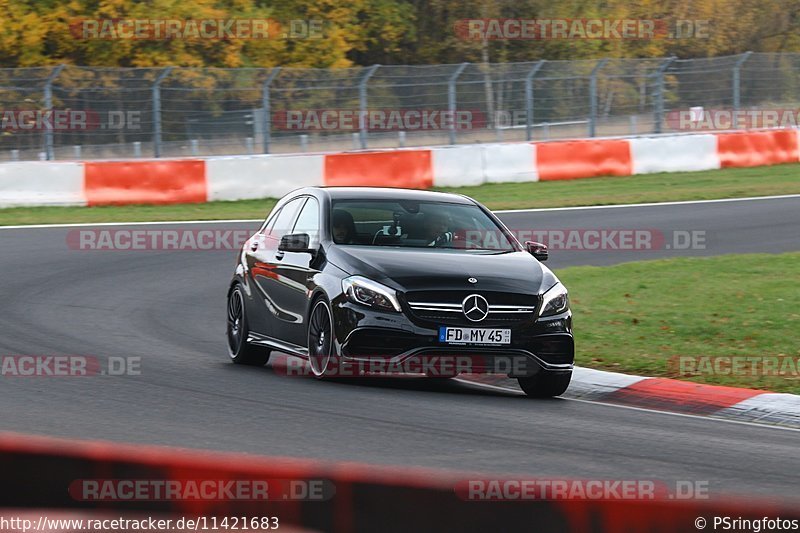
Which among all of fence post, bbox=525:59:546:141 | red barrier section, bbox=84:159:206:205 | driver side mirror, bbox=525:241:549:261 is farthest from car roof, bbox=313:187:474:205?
fence post, bbox=525:59:546:141

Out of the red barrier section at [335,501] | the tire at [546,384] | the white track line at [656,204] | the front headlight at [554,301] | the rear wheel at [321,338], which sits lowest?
the white track line at [656,204]

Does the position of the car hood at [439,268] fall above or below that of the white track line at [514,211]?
above

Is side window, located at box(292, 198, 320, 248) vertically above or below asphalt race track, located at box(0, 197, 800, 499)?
above

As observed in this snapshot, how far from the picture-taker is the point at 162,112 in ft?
84.8

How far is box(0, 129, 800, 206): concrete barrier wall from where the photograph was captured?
24156 millimetres

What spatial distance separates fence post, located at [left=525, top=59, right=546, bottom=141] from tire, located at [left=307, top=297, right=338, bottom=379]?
18.4 m

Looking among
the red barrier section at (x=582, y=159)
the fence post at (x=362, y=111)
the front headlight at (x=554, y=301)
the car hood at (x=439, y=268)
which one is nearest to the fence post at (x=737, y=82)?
the red barrier section at (x=582, y=159)

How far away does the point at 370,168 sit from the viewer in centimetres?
2558

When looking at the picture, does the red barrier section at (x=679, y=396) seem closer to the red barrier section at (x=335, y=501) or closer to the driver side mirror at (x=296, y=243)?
the driver side mirror at (x=296, y=243)

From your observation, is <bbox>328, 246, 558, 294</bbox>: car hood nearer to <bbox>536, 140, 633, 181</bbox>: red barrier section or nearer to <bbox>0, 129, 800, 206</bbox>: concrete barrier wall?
<bbox>0, 129, 800, 206</bbox>: concrete barrier wall

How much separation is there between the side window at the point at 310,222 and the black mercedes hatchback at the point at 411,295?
0.01 m

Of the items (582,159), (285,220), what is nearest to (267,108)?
(582,159)

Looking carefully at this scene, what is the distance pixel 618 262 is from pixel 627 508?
13951 mm

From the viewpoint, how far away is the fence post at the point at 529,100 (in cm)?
2825
